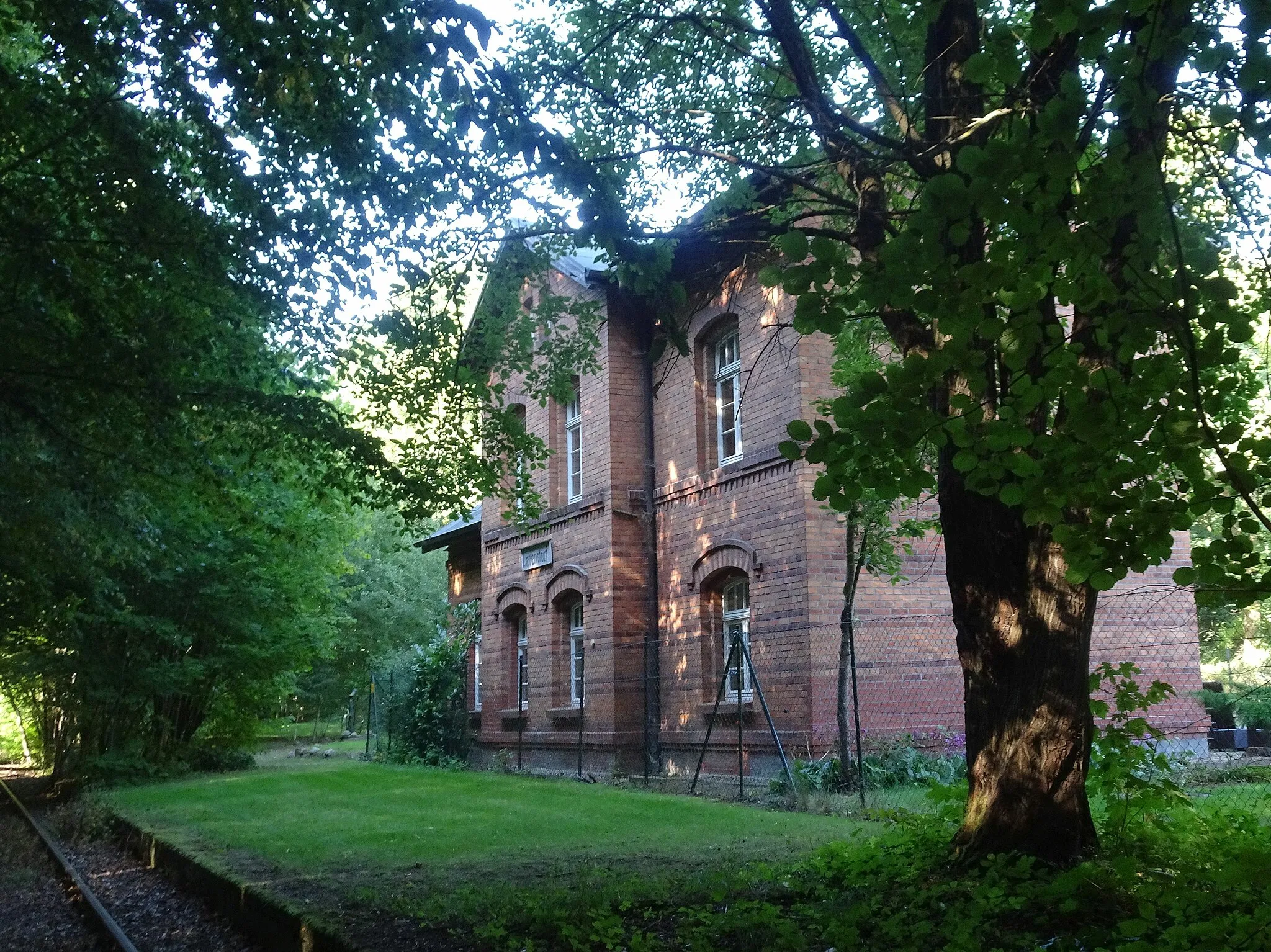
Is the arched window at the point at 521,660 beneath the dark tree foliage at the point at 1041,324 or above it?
beneath

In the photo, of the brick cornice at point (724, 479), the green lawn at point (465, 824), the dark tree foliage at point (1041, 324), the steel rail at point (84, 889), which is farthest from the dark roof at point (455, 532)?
the dark tree foliage at point (1041, 324)

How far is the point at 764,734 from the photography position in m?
14.6

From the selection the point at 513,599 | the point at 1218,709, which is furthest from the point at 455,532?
the point at 1218,709

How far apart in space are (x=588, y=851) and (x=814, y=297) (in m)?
6.27

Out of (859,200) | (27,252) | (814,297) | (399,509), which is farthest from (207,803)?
(814,297)

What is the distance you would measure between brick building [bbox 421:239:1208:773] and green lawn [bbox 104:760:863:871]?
175 centimetres

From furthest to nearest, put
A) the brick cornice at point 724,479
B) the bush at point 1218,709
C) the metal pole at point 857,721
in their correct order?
1. the bush at point 1218,709
2. the brick cornice at point 724,479
3. the metal pole at point 857,721

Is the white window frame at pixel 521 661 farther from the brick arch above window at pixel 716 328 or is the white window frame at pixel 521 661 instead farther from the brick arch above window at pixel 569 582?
the brick arch above window at pixel 716 328

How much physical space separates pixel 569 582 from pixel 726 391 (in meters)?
4.57

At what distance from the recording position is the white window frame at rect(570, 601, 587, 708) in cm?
1908

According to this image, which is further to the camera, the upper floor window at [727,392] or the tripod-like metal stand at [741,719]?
the upper floor window at [727,392]

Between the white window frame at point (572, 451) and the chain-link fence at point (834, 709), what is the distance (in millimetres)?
3130

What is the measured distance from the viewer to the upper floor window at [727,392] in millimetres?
16516

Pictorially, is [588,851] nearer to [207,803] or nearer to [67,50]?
[67,50]
